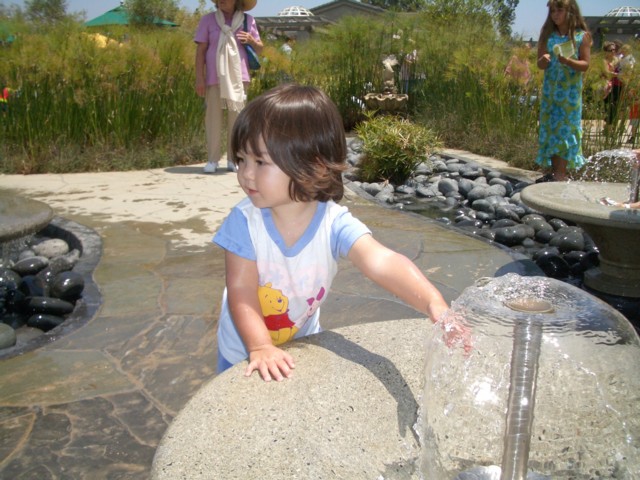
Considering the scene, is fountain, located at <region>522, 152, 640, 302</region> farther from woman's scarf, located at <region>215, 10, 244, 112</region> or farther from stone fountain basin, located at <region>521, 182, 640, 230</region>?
woman's scarf, located at <region>215, 10, 244, 112</region>

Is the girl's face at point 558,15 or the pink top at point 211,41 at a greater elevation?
the girl's face at point 558,15

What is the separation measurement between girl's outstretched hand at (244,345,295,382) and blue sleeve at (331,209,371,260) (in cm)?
40

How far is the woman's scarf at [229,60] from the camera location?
6926 mm

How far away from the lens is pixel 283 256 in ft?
6.06

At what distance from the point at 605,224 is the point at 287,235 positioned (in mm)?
2435

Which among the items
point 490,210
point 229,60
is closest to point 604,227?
point 490,210

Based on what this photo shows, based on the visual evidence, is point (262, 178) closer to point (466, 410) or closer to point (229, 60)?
point (466, 410)

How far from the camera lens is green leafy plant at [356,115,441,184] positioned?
7449 mm

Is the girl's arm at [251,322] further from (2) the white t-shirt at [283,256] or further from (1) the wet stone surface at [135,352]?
(1) the wet stone surface at [135,352]

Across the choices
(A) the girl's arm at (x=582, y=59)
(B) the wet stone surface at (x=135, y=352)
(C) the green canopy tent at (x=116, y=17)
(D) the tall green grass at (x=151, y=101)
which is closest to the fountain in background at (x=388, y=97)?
(D) the tall green grass at (x=151, y=101)

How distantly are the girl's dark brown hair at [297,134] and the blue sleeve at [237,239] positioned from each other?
169mm

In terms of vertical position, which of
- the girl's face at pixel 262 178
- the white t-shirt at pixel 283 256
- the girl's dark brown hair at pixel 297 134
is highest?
the girl's dark brown hair at pixel 297 134

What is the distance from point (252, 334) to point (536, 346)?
2.51 ft

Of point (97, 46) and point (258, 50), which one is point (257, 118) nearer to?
point (258, 50)
